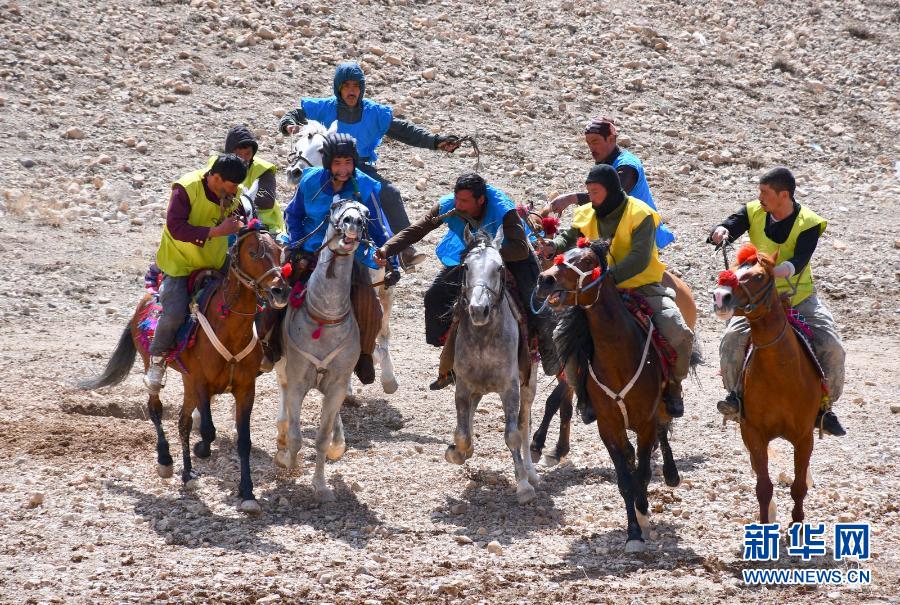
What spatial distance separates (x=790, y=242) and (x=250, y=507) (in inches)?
167

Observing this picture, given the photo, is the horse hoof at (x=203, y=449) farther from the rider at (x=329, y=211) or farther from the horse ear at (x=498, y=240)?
the horse ear at (x=498, y=240)

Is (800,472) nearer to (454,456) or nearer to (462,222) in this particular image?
(454,456)

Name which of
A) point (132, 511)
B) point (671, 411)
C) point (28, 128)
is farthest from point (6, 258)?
point (671, 411)

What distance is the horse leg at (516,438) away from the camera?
29.1ft

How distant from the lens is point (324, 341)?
8.95 metres

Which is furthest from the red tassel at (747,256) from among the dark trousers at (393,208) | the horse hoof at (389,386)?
the horse hoof at (389,386)

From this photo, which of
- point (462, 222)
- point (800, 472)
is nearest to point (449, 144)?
point (462, 222)

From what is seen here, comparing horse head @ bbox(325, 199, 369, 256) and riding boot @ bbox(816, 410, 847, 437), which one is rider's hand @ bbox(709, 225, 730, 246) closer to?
riding boot @ bbox(816, 410, 847, 437)

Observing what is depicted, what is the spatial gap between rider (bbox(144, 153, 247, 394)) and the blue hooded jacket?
2853 millimetres

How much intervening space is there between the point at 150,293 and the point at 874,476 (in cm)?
609

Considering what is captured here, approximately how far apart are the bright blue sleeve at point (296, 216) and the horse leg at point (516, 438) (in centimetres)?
215

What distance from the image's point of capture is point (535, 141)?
765 inches

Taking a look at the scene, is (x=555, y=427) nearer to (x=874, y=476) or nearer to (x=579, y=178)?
(x=874, y=476)

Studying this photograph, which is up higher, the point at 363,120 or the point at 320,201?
the point at 363,120
